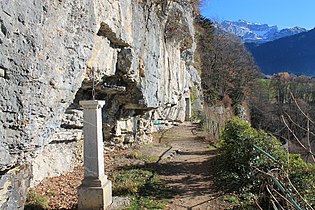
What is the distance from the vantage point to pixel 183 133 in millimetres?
18453

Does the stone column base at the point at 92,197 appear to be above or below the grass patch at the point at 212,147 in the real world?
above

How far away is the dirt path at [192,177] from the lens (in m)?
6.34

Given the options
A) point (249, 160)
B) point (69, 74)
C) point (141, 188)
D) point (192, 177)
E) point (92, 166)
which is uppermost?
point (69, 74)

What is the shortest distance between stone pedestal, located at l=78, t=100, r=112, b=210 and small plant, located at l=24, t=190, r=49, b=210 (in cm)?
77

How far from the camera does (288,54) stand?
83.6 meters

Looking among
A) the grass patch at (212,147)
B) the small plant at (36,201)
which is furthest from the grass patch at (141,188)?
the grass patch at (212,147)

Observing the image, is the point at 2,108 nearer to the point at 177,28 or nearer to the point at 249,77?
the point at 177,28

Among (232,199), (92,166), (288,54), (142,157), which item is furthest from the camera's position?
(288,54)

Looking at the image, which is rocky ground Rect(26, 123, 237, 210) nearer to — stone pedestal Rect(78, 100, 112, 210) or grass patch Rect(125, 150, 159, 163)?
grass patch Rect(125, 150, 159, 163)

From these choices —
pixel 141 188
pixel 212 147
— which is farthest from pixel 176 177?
pixel 212 147

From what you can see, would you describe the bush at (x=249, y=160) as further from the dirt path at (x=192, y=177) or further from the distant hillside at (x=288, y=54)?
the distant hillside at (x=288, y=54)

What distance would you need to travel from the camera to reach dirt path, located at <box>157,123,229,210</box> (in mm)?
6344

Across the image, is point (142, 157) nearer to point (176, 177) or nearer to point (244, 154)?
point (176, 177)

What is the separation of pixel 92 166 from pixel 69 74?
1.79 m
